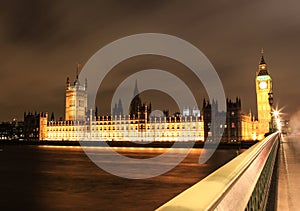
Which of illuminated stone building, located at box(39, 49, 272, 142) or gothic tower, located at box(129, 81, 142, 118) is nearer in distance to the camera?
illuminated stone building, located at box(39, 49, 272, 142)

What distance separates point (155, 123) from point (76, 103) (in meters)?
37.9

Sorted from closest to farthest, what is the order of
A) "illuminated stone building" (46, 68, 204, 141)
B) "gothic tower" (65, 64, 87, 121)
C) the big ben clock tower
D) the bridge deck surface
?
the bridge deck surface → "illuminated stone building" (46, 68, 204, 141) → the big ben clock tower → "gothic tower" (65, 64, 87, 121)

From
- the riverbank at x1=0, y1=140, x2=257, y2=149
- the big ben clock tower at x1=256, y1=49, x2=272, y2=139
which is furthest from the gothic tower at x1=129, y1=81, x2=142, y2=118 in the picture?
the big ben clock tower at x1=256, y1=49, x2=272, y2=139

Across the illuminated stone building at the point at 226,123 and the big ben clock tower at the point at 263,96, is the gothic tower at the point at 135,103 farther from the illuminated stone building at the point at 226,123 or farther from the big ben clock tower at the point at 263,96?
the big ben clock tower at the point at 263,96

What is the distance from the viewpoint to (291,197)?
16.2 ft

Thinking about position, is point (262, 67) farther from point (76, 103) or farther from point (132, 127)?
point (76, 103)

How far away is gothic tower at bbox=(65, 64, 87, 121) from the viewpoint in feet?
359

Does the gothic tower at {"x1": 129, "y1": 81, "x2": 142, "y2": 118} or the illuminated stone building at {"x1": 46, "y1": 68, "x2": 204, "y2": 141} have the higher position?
the gothic tower at {"x1": 129, "y1": 81, "x2": 142, "y2": 118}

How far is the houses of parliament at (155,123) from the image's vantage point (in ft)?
246

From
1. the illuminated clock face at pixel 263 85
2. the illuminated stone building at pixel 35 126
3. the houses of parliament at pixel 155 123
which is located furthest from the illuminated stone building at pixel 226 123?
the illuminated stone building at pixel 35 126

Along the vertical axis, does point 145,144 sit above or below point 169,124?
below

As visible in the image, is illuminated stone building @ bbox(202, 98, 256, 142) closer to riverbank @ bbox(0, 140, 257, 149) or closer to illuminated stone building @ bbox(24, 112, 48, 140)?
riverbank @ bbox(0, 140, 257, 149)

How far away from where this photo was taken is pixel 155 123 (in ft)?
273

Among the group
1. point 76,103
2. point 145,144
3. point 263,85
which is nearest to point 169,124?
point 145,144
